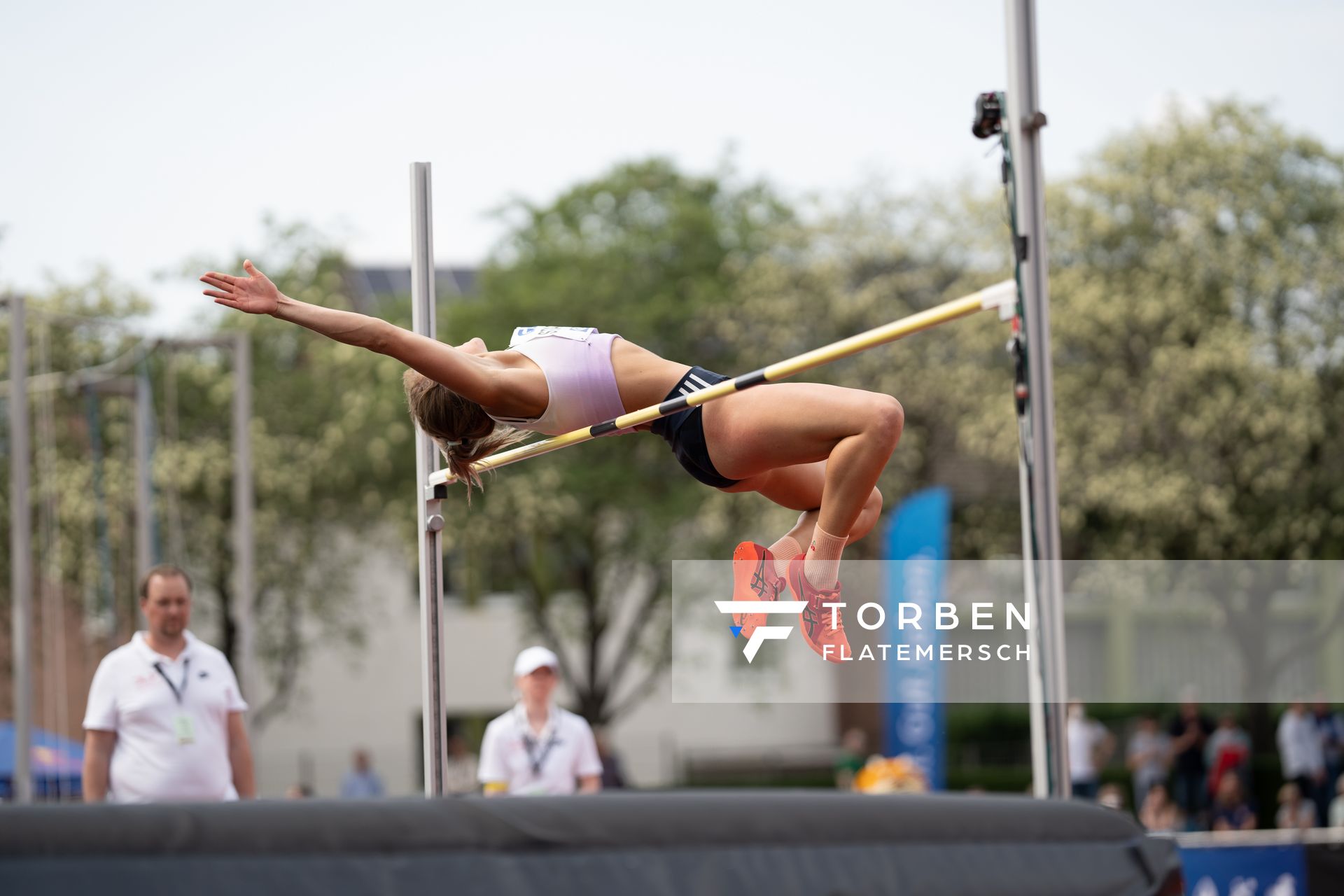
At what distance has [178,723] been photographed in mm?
4918

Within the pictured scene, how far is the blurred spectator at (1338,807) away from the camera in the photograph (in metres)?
11.6

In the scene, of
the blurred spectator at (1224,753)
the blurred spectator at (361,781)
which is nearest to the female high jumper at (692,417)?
the blurred spectator at (1224,753)

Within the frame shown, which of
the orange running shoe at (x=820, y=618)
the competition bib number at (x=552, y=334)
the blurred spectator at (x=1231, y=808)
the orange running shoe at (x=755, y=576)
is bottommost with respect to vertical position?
the blurred spectator at (x=1231, y=808)

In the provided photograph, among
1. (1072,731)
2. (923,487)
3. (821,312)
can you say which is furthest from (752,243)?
(1072,731)

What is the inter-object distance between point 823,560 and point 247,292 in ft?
5.37

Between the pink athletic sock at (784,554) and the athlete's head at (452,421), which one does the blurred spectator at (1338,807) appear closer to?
the pink athletic sock at (784,554)

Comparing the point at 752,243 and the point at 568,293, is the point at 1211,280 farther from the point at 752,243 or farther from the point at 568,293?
the point at 568,293

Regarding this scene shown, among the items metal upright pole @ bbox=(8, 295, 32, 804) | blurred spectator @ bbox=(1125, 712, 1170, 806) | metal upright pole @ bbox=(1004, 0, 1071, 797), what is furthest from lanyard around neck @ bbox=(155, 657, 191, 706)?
blurred spectator @ bbox=(1125, 712, 1170, 806)

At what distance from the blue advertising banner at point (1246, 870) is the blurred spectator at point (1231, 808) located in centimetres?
415

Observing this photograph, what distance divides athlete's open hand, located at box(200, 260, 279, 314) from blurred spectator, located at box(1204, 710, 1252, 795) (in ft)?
39.3

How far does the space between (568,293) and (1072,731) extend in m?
9.32

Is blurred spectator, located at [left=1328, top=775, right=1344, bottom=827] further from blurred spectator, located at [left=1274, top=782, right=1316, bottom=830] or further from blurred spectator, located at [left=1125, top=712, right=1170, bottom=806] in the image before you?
blurred spectator, located at [left=1125, top=712, right=1170, bottom=806]

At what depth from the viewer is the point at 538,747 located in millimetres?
5895

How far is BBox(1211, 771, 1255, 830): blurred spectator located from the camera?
1277 cm
